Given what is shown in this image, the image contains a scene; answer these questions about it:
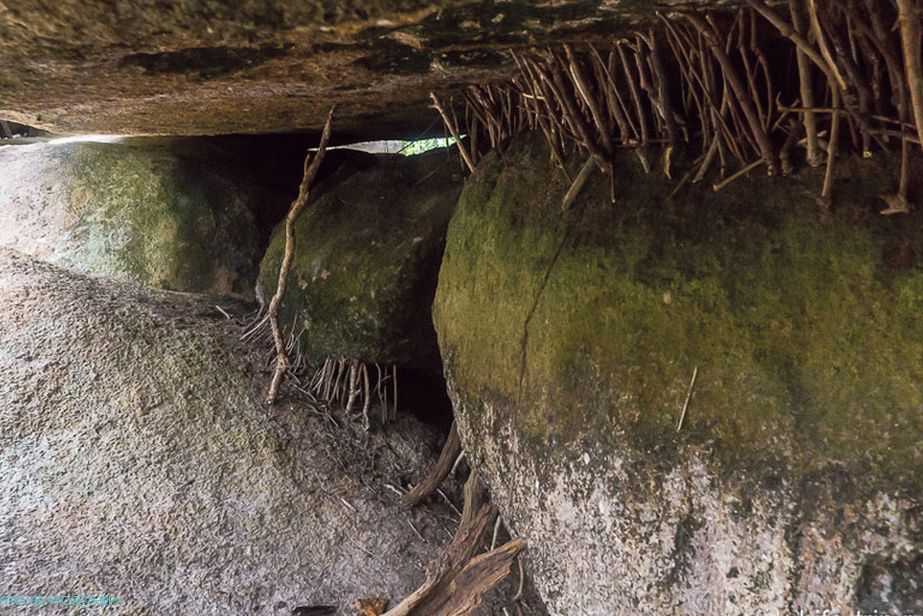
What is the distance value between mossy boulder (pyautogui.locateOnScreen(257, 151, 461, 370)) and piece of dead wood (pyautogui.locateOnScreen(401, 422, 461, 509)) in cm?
36

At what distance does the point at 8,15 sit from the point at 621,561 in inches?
61.6

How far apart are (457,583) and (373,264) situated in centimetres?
121

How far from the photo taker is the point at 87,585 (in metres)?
1.91

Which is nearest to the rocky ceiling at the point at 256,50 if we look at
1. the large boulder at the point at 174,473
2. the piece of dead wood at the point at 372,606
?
the large boulder at the point at 174,473

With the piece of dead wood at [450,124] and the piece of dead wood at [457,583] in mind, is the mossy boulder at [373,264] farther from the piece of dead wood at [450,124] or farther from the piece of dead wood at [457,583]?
the piece of dead wood at [457,583]

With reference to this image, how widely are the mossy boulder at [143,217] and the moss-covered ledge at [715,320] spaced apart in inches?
72.1

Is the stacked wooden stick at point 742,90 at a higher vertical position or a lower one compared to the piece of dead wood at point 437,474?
higher


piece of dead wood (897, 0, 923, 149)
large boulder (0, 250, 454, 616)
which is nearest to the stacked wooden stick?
piece of dead wood (897, 0, 923, 149)

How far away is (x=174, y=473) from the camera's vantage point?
7.53 feet

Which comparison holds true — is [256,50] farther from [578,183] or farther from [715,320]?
[715,320]

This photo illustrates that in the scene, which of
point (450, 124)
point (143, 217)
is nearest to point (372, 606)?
point (450, 124)

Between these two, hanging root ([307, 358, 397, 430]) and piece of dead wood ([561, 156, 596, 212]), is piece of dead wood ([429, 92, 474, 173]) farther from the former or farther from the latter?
hanging root ([307, 358, 397, 430])

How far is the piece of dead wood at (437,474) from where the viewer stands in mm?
2508

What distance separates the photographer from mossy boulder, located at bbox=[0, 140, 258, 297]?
11.0 ft
